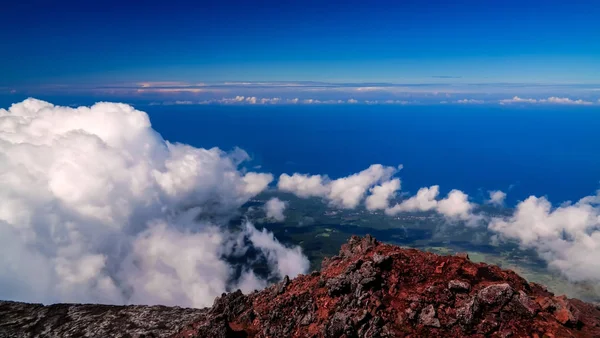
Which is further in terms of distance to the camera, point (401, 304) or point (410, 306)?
point (401, 304)

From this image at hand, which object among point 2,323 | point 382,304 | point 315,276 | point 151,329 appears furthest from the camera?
point 2,323

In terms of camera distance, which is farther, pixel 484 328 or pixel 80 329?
pixel 80 329

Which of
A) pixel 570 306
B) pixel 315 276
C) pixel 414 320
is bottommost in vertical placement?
pixel 315 276

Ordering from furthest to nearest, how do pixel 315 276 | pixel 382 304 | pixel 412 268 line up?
pixel 315 276 < pixel 412 268 < pixel 382 304

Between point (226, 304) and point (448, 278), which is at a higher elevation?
point (448, 278)

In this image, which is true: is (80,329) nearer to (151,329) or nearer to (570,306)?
(151,329)

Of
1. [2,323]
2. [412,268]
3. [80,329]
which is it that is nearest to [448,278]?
[412,268]

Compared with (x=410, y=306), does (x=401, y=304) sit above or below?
below
